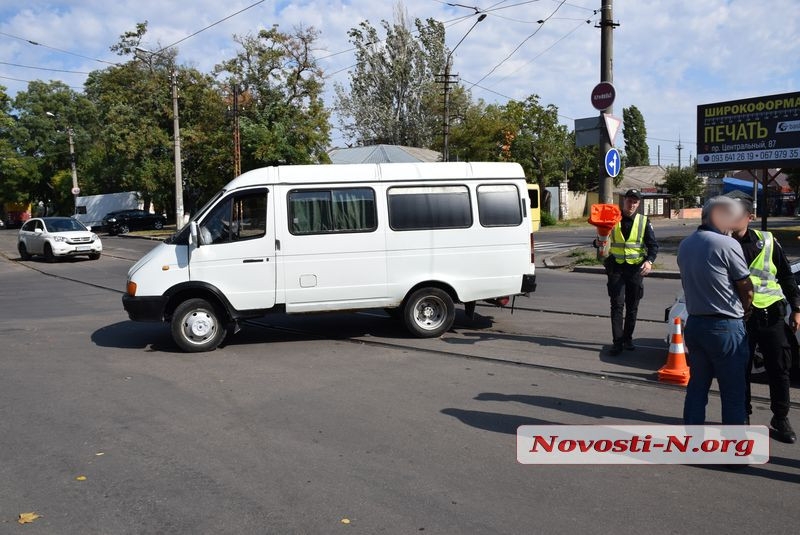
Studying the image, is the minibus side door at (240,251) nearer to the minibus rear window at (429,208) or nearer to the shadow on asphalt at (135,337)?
the shadow on asphalt at (135,337)

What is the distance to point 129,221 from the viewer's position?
4450 centimetres

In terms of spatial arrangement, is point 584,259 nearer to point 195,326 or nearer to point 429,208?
point 429,208

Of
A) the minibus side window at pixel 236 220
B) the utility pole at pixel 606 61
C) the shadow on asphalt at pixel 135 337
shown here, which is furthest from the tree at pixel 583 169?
the minibus side window at pixel 236 220

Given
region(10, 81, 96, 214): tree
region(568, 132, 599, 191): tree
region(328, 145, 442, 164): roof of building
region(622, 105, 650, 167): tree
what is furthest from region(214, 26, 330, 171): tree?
region(622, 105, 650, 167): tree

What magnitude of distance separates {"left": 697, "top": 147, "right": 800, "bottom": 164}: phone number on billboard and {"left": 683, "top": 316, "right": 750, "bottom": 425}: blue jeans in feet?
64.3

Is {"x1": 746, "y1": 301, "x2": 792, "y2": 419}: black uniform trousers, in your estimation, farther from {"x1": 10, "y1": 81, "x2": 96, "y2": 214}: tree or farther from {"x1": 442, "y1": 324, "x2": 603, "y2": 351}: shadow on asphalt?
{"x1": 10, "y1": 81, "x2": 96, "y2": 214}: tree

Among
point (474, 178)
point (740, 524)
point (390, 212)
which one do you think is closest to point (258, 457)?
point (740, 524)

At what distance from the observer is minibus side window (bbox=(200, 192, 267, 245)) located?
866cm

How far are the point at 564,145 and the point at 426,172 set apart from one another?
40.8 metres

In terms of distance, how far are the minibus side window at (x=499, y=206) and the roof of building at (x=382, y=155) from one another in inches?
1278

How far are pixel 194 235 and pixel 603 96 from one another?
8.56m

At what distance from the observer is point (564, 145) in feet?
157

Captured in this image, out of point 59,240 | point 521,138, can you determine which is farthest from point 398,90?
point 59,240

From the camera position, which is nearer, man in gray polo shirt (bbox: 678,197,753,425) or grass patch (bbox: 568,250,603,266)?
man in gray polo shirt (bbox: 678,197,753,425)
